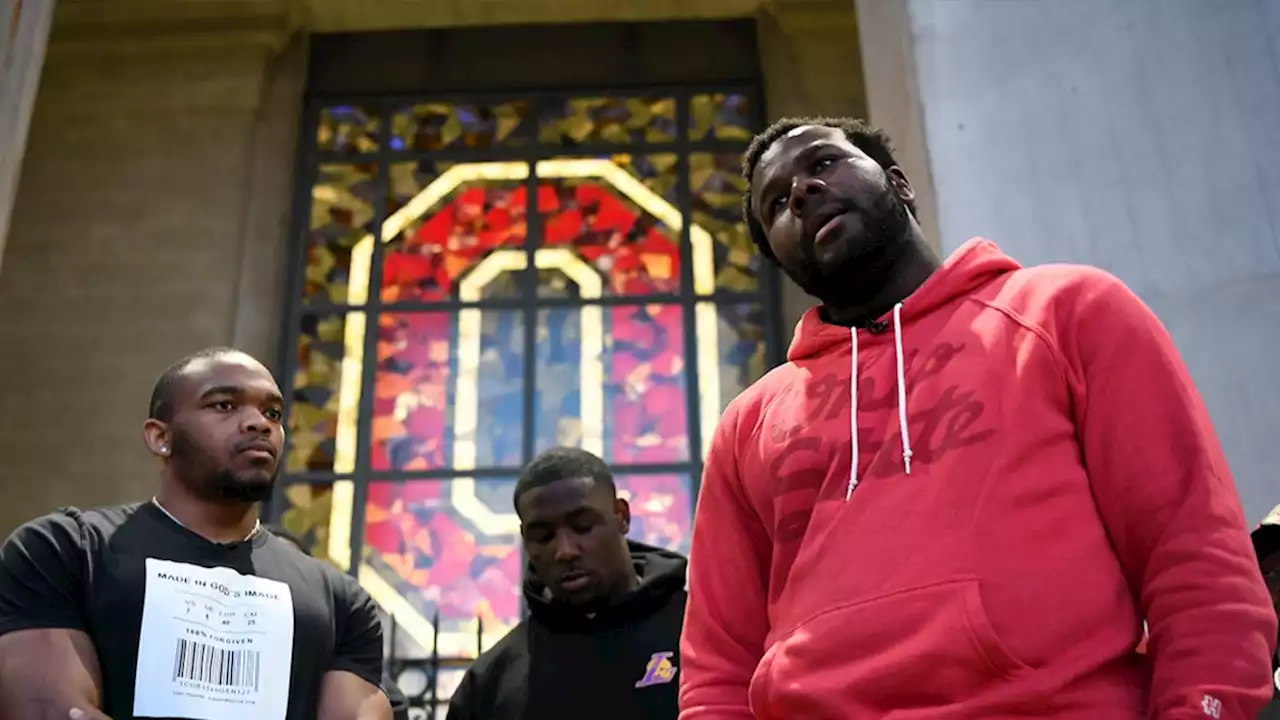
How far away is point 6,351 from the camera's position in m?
6.25

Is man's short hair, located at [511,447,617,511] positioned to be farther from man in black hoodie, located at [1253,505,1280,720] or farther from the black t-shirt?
man in black hoodie, located at [1253,505,1280,720]

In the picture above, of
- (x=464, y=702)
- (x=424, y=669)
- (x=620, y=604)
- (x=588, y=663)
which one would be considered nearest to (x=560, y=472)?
(x=620, y=604)

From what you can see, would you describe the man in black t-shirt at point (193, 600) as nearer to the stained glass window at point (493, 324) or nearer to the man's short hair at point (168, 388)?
the man's short hair at point (168, 388)

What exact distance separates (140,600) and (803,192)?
1.33 meters

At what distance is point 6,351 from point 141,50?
2071mm

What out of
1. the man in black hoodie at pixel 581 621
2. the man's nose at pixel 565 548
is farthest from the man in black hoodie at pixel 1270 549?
the man's nose at pixel 565 548

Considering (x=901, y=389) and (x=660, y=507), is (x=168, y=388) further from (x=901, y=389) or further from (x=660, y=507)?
(x=660, y=507)

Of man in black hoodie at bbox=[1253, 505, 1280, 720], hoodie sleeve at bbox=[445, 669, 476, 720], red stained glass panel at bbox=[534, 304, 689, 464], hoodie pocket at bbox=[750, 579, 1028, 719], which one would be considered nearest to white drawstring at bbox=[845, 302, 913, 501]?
hoodie pocket at bbox=[750, 579, 1028, 719]

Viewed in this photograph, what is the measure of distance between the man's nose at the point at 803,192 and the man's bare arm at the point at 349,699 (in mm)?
1269

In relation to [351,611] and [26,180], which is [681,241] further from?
[351,611]

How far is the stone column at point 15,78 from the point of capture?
3812 mm

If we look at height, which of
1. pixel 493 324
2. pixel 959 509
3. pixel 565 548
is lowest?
pixel 959 509

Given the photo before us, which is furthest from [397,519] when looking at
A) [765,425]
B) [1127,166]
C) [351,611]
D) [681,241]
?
[765,425]

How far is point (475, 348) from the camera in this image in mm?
6402
